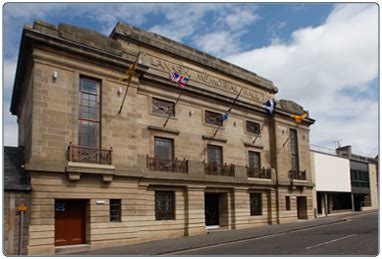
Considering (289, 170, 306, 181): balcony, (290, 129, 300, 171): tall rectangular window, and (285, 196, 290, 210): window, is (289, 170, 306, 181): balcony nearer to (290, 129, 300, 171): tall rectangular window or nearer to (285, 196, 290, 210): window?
(290, 129, 300, 171): tall rectangular window

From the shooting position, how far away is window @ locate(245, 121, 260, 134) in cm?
2722

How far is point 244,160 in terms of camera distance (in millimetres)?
26094

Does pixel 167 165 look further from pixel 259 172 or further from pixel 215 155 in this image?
pixel 259 172

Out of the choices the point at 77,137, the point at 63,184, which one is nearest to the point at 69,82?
the point at 77,137

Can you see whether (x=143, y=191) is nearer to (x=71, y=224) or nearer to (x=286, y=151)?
(x=71, y=224)

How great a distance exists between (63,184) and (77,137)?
2.16 meters

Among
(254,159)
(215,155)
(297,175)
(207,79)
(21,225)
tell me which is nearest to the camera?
(21,225)

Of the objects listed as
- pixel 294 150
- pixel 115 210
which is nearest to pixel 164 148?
pixel 115 210

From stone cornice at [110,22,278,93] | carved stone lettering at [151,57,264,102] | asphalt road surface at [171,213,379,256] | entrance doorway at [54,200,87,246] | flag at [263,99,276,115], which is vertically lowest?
asphalt road surface at [171,213,379,256]

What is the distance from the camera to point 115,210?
59.4 feet

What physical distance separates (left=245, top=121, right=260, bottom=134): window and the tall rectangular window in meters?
4.12

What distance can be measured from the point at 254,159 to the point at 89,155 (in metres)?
13.5

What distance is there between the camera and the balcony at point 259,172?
1034 inches

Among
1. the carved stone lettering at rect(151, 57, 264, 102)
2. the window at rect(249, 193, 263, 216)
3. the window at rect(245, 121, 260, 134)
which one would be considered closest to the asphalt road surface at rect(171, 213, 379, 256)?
the window at rect(249, 193, 263, 216)
